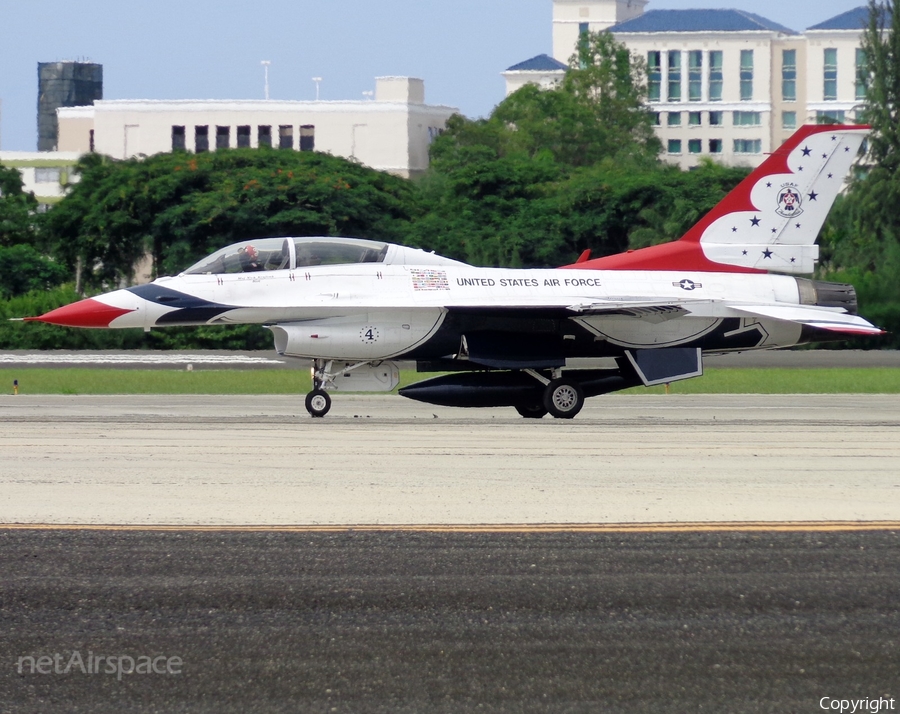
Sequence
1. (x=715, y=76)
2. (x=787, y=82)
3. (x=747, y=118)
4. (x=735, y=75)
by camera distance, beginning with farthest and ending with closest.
Result: (x=715, y=76) → (x=747, y=118) → (x=735, y=75) → (x=787, y=82)

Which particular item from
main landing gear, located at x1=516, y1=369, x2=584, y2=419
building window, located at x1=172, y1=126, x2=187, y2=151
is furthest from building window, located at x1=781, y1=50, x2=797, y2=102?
main landing gear, located at x1=516, y1=369, x2=584, y2=419

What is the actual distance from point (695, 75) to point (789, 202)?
8992 cm

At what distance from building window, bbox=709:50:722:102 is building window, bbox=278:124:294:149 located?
118ft

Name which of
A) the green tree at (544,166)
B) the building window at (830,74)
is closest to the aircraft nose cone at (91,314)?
the green tree at (544,166)

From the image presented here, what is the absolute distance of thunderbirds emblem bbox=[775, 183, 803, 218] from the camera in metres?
18.9

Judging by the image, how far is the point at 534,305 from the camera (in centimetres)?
1748

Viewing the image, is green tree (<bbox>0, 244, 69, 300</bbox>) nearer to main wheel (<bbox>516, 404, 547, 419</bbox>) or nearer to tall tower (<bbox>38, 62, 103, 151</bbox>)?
main wheel (<bbox>516, 404, 547, 419</bbox>)

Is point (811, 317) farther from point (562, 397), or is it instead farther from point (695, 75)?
point (695, 75)

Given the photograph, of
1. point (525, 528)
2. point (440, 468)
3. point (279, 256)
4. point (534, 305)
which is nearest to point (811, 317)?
point (534, 305)

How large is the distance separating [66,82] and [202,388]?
131 meters

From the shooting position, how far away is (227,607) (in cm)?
633

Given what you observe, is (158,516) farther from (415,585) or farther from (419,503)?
(415,585)

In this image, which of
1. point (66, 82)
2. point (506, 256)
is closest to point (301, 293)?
point (506, 256)

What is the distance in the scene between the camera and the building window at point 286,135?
306ft
